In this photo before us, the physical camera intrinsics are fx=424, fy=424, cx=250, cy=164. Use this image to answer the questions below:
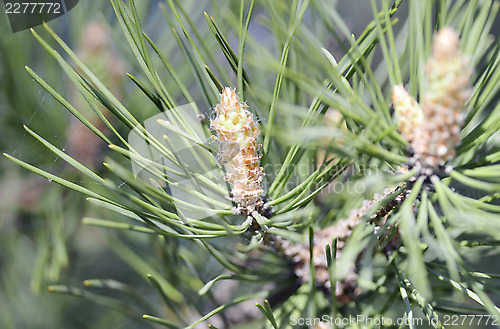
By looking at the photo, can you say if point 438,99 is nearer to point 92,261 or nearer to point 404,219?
point 404,219

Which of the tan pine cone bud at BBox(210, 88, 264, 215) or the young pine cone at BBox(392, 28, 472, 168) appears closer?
the young pine cone at BBox(392, 28, 472, 168)

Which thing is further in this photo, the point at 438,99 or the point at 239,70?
the point at 239,70

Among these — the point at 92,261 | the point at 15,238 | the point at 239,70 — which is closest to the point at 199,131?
the point at 239,70

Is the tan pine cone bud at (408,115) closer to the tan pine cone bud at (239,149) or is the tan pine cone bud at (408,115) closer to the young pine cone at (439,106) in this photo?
the young pine cone at (439,106)

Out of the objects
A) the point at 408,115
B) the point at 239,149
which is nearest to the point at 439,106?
the point at 408,115

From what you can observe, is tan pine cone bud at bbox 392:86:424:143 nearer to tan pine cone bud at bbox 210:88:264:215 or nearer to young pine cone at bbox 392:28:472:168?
young pine cone at bbox 392:28:472:168

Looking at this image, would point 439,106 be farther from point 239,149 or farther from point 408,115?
point 239,149

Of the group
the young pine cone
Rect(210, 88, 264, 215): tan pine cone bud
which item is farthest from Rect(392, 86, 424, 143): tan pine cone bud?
Rect(210, 88, 264, 215): tan pine cone bud

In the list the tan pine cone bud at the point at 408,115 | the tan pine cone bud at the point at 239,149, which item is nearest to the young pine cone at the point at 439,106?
the tan pine cone bud at the point at 408,115
